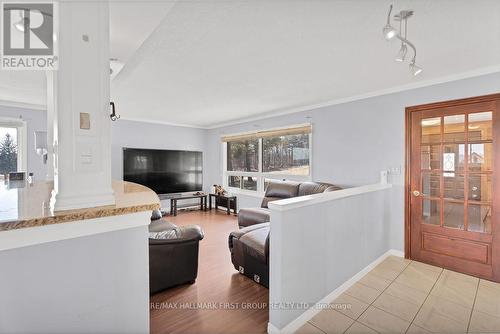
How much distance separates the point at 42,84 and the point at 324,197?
3908mm

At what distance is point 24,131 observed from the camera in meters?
4.36

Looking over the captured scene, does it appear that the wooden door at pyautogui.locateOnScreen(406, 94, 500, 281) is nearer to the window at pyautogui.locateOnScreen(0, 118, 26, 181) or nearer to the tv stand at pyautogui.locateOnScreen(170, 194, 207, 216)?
the tv stand at pyautogui.locateOnScreen(170, 194, 207, 216)

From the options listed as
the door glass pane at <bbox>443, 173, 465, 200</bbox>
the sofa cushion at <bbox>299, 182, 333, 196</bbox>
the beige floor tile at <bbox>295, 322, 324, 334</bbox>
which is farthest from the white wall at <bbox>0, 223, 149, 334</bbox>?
the door glass pane at <bbox>443, 173, 465, 200</bbox>

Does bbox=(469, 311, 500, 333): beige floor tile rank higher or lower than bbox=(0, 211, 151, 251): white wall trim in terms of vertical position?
lower

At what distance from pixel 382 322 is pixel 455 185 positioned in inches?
76.4

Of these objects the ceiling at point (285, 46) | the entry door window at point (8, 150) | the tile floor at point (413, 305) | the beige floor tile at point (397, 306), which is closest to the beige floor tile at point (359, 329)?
the tile floor at point (413, 305)

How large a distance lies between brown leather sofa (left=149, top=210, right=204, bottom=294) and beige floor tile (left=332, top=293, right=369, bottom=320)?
4.62 feet

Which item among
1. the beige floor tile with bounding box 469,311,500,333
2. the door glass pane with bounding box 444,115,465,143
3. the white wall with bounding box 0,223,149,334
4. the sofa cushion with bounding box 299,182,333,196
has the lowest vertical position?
the beige floor tile with bounding box 469,311,500,333

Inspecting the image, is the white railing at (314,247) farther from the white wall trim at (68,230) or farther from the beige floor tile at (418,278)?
the white wall trim at (68,230)

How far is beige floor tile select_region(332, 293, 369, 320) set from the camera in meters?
2.06

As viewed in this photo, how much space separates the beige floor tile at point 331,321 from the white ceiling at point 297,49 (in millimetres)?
2276

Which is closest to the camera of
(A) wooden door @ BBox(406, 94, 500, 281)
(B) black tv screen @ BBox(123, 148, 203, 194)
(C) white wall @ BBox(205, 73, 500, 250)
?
(A) wooden door @ BBox(406, 94, 500, 281)

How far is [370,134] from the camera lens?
3557 mm

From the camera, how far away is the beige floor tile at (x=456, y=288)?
2.28m
